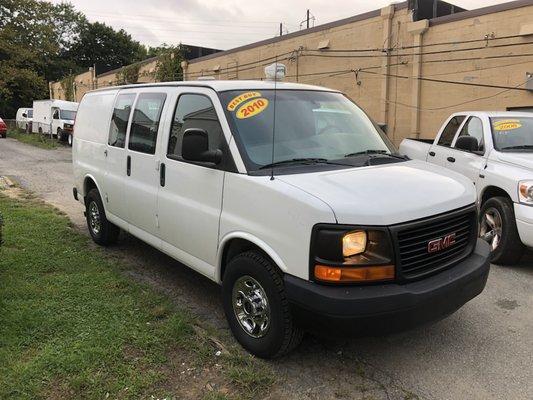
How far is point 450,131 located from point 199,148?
5.02 metres

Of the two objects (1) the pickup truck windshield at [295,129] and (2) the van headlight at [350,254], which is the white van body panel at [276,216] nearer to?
(2) the van headlight at [350,254]

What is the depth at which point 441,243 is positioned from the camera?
3.35 meters

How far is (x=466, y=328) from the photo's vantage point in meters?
4.08

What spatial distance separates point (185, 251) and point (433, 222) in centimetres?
211

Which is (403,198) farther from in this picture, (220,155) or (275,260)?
(220,155)

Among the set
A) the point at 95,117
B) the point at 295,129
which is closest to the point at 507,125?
the point at 295,129

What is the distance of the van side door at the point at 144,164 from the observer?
4.71 metres

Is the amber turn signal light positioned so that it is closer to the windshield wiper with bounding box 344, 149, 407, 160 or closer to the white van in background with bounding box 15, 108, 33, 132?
the windshield wiper with bounding box 344, 149, 407, 160

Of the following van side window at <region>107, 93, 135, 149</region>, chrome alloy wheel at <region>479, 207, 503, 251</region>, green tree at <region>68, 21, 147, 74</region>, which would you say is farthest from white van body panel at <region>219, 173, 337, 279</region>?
green tree at <region>68, 21, 147, 74</region>

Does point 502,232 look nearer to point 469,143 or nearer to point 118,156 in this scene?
point 469,143

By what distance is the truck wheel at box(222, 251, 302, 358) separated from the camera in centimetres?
326

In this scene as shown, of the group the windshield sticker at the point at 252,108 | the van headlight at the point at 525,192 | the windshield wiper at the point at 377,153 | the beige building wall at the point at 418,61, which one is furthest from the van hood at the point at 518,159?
the beige building wall at the point at 418,61

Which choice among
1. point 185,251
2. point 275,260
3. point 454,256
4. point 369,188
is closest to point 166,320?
point 185,251

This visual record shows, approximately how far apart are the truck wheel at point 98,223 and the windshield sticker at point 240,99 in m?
2.88
